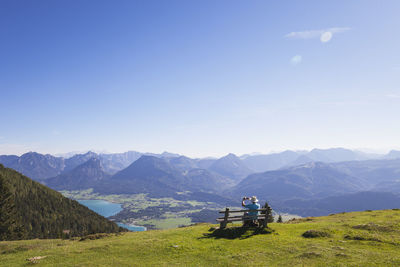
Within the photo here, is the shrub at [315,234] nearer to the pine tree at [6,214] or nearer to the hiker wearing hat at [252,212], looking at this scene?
the hiker wearing hat at [252,212]

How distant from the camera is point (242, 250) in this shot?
20.3 m

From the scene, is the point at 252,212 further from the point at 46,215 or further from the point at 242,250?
the point at 46,215

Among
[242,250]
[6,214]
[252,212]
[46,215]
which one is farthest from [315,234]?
[46,215]

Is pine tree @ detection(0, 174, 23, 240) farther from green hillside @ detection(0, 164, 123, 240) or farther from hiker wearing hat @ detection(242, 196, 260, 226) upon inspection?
hiker wearing hat @ detection(242, 196, 260, 226)

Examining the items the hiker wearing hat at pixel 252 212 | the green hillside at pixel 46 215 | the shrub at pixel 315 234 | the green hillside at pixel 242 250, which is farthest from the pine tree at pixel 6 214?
the shrub at pixel 315 234

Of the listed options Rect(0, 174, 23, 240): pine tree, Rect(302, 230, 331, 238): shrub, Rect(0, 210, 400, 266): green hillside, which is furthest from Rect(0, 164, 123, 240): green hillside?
Rect(302, 230, 331, 238): shrub

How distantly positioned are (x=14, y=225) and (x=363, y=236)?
87.5 metres

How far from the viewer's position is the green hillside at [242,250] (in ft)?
57.7

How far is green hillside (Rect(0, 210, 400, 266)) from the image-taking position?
17.6 m

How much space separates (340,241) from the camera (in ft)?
71.1

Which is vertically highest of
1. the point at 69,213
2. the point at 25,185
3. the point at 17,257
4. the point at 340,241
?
the point at 340,241

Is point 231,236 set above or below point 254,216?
below

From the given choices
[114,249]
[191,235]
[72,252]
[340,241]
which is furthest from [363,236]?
[72,252]

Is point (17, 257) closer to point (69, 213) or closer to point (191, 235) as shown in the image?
point (191, 235)
